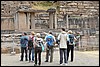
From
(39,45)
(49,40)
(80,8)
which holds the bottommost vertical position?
(39,45)

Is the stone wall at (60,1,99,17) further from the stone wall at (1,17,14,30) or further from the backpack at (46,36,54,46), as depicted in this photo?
the backpack at (46,36,54,46)

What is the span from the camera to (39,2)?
4619 centimetres

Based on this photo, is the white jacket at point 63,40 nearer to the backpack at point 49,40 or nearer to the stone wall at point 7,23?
the backpack at point 49,40

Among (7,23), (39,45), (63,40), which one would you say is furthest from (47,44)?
(7,23)

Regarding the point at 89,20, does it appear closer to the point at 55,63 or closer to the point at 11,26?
the point at 11,26

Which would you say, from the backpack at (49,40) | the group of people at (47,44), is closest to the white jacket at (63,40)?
the group of people at (47,44)

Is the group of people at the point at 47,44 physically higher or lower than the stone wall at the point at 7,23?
lower

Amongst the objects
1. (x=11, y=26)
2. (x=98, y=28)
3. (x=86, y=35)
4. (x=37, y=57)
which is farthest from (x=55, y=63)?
(x=11, y=26)

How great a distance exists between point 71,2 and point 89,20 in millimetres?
11393

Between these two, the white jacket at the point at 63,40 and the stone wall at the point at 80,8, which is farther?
the stone wall at the point at 80,8

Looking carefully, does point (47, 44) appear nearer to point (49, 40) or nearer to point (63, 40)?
point (49, 40)

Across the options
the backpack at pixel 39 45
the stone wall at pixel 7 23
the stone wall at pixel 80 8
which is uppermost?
the stone wall at pixel 80 8

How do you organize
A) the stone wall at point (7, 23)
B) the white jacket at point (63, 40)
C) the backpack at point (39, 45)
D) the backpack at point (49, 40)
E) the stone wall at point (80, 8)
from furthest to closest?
the stone wall at point (80, 8) < the stone wall at point (7, 23) < the backpack at point (49, 40) < the white jacket at point (63, 40) < the backpack at point (39, 45)

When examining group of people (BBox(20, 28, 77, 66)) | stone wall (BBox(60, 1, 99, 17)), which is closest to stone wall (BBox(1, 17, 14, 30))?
stone wall (BBox(60, 1, 99, 17))
